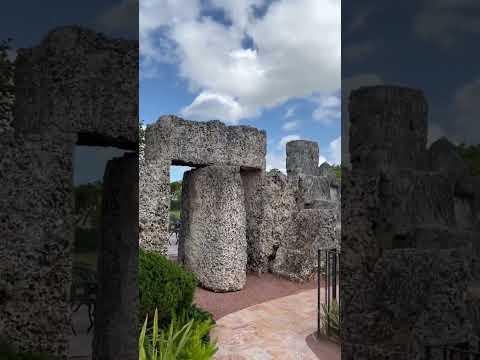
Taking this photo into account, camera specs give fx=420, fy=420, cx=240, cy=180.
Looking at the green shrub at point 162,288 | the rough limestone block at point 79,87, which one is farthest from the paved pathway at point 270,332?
the rough limestone block at point 79,87

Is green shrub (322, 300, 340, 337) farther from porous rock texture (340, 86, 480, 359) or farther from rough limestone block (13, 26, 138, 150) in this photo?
rough limestone block (13, 26, 138, 150)

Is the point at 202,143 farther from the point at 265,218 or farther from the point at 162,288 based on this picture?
the point at 162,288

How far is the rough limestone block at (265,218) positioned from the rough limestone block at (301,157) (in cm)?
301

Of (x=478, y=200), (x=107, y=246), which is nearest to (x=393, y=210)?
(x=478, y=200)

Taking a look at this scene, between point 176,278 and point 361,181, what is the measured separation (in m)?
3.83

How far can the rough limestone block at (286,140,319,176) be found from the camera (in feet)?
41.1

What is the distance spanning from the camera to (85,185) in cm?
191

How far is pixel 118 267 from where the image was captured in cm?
216

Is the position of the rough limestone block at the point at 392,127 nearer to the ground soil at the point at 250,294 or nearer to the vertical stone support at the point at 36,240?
the vertical stone support at the point at 36,240

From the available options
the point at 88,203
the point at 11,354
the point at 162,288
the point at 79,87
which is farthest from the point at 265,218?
the point at 11,354

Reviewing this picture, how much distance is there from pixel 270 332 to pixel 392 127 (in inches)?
171

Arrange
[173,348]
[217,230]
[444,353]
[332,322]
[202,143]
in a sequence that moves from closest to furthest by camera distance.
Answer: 1. [444,353]
2. [173,348]
3. [332,322]
4. [217,230]
5. [202,143]

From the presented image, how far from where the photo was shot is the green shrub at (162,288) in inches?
214

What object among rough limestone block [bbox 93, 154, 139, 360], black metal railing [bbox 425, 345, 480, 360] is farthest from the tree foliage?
rough limestone block [bbox 93, 154, 139, 360]
